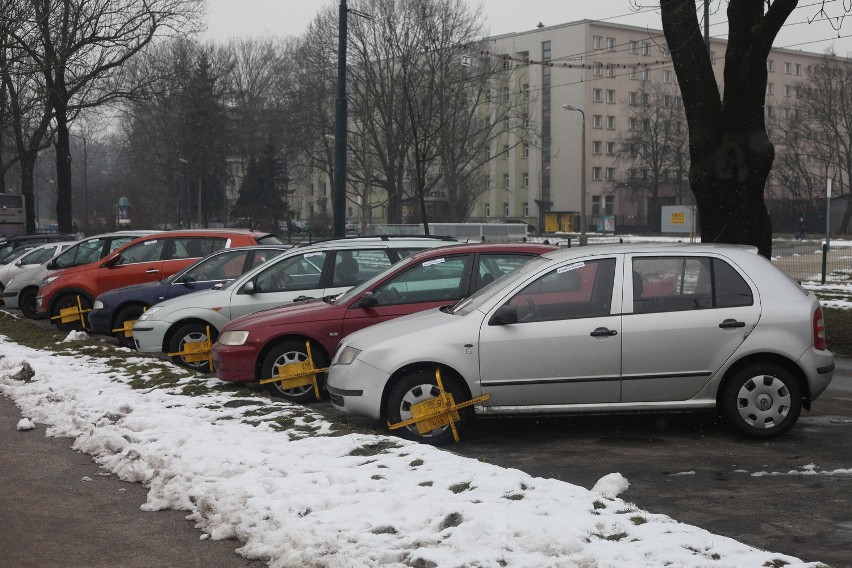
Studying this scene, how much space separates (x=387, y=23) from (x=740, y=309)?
1623 inches

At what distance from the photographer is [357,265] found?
12.0 meters

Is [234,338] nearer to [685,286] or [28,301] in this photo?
[685,286]

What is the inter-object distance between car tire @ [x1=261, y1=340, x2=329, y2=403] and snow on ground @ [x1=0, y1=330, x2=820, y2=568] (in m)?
0.72

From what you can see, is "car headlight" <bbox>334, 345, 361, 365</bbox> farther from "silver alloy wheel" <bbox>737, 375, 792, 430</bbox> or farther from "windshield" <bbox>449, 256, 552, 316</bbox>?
"silver alloy wheel" <bbox>737, 375, 792, 430</bbox>

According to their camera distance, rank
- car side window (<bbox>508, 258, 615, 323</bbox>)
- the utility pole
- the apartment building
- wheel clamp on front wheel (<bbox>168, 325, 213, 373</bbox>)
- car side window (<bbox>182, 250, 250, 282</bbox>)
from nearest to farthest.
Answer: car side window (<bbox>508, 258, 615, 323</bbox>)
wheel clamp on front wheel (<bbox>168, 325, 213, 373</bbox>)
car side window (<bbox>182, 250, 250, 282</bbox>)
the utility pole
the apartment building

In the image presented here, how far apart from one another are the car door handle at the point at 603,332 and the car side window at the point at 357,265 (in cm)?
431

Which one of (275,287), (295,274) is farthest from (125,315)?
(295,274)

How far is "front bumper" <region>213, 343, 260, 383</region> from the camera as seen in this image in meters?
10.2

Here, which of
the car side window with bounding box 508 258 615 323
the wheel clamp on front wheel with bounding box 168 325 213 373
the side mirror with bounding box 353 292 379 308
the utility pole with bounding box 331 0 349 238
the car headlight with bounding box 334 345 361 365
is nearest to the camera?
the car side window with bounding box 508 258 615 323

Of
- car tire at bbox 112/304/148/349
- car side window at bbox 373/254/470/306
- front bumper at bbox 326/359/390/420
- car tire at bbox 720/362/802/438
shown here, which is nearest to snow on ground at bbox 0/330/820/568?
front bumper at bbox 326/359/390/420

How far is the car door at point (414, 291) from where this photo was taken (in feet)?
33.2

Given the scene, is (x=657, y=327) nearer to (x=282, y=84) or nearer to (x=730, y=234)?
(x=730, y=234)

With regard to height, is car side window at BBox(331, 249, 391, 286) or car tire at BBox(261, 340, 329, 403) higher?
car side window at BBox(331, 249, 391, 286)

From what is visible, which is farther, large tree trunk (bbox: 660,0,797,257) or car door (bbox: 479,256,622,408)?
large tree trunk (bbox: 660,0,797,257)
